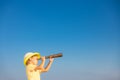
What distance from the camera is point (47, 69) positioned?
838 inches

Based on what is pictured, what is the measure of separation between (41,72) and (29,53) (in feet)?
3.22

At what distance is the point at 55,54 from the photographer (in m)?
21.1

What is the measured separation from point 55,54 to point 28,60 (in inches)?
48.5

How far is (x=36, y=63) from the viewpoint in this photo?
21.5m

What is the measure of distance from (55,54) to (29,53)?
117 cm

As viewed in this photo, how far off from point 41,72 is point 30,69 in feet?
1.65

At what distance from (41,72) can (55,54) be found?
1.07m

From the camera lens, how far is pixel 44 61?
21484 mm

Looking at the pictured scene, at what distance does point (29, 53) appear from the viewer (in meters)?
21.4

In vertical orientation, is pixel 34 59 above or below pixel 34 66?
above

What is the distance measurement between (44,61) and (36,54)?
0.49 m

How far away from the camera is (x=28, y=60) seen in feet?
70.2

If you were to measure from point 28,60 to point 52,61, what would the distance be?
3.44 feet
